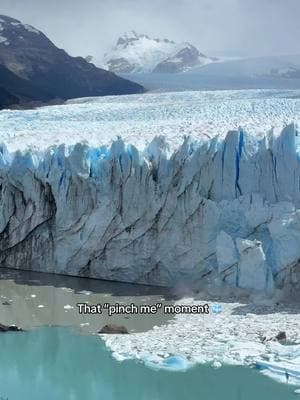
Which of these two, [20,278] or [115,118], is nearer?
[20,278]

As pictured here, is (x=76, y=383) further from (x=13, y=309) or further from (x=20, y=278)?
(x=20, y=278)

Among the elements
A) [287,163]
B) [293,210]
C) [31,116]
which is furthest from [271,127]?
[31,116]

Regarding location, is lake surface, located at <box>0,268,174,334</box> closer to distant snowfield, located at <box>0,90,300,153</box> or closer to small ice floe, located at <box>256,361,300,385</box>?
small ice floe, located at <box>256,361,300,385</box>

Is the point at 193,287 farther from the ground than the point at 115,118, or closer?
closer

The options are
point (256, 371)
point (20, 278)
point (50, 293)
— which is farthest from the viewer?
point (20, 278)

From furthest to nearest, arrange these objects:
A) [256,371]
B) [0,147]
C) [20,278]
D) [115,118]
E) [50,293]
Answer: [115,118] → [0,147] → [20,278] → [50,293] → [256,371]

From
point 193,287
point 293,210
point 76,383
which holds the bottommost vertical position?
point 76,383

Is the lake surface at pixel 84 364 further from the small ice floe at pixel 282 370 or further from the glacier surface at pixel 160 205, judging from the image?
the glacier surface at pixel 160 205
